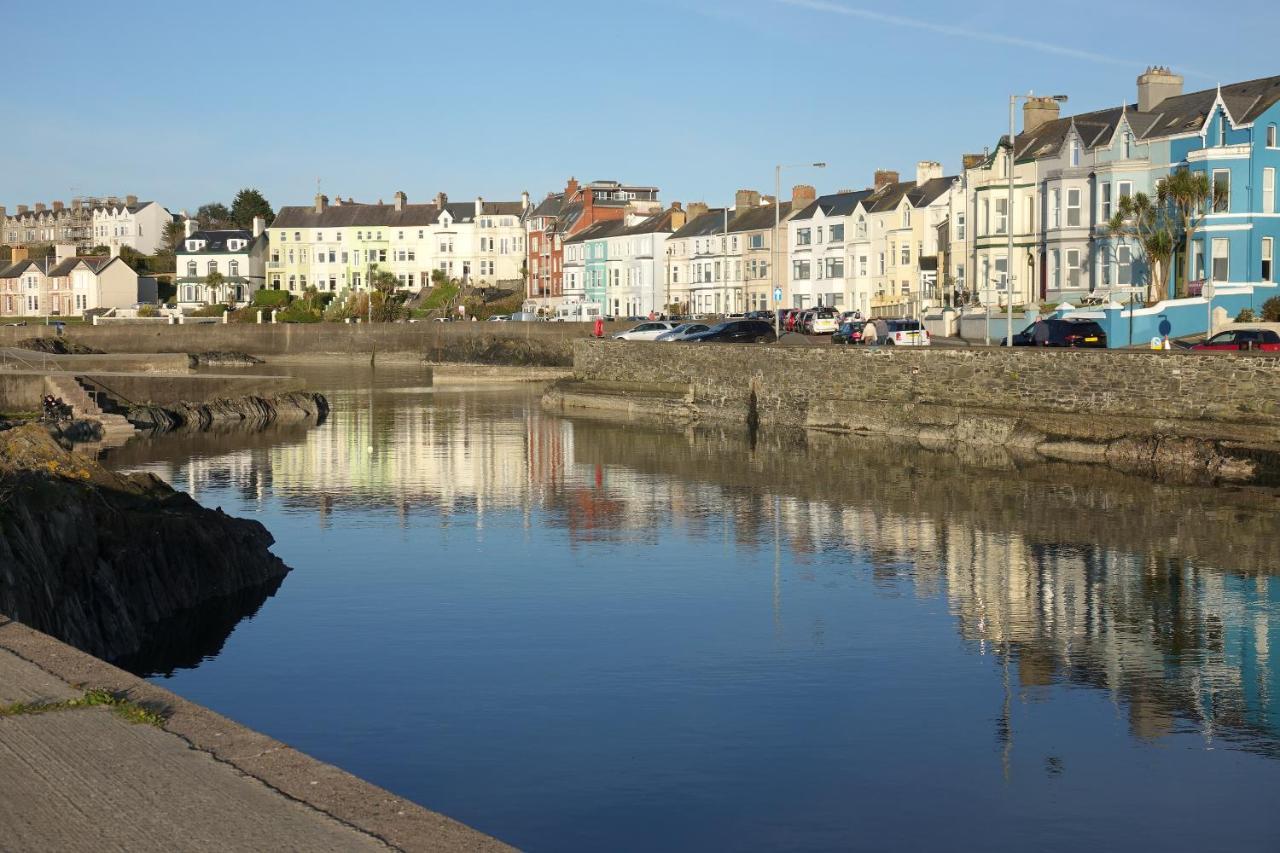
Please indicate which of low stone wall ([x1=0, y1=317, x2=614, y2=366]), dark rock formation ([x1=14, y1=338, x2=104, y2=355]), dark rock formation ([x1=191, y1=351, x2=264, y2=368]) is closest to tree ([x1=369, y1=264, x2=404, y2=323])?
low stone wall ([x1=0, y1=317, x2=614, y2=366])

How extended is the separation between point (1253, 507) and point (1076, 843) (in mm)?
21950

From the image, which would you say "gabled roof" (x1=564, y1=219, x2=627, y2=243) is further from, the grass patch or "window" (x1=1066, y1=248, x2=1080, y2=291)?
the grass patch

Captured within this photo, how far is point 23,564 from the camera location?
18.9 m

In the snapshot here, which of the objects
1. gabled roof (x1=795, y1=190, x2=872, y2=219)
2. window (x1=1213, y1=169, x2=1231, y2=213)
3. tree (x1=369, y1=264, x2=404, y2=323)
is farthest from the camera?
tree (x1=369, y1=264, x2=404, y2=323)

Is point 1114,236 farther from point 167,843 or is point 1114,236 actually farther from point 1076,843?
point 167,843

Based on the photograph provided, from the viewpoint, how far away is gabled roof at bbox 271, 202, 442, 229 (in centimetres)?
15512

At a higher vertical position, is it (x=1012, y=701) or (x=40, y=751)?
(x=40, y=751)

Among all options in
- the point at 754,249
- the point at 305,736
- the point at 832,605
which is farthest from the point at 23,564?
the point at 754,249

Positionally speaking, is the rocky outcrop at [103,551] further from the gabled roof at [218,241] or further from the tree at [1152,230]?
the gabled roof at [218,241]

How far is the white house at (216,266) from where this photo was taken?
155 metres

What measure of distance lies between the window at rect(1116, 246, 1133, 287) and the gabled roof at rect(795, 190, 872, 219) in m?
35.0

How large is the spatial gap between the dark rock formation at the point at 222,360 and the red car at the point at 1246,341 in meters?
67.2

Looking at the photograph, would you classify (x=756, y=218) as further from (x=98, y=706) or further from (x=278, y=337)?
(x=98, y=706)

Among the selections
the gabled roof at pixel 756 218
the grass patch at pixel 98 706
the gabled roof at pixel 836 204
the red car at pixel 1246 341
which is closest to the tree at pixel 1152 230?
the red car at pixel 1246 341
